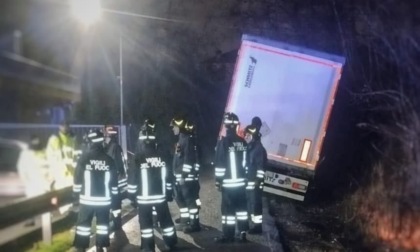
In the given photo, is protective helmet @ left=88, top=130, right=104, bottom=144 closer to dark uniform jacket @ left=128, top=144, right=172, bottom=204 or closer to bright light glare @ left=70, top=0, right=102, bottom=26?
dark uniform jacket @ left=128, top=144, right=172, bottom=204

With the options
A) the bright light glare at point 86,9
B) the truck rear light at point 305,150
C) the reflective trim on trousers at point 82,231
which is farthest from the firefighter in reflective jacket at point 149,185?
the bright light glare at point 86,9

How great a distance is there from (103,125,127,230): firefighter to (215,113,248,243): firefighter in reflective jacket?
1.62 metres

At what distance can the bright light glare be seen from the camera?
1312 centimetres

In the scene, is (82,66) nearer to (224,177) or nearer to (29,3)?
(29,3)

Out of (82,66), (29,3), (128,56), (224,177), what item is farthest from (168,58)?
(224,177)

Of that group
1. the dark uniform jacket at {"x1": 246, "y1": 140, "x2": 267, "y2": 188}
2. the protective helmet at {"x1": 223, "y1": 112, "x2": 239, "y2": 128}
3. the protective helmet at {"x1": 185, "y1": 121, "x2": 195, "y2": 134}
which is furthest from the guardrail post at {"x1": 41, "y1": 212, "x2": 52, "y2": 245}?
the dark uniform jacket at {"x1": 246, "y1": 140, "x2": 267, "y2": 188}

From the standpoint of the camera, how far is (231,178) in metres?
9.58

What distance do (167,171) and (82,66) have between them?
9.73 meters

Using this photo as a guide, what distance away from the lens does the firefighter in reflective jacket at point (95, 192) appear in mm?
8562

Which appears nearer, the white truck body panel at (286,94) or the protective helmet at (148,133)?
the protective helmet at (148,133)

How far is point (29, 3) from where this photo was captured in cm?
1096

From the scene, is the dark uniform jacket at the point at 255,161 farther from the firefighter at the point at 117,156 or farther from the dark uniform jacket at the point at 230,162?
the firefighter at the point at 117,156

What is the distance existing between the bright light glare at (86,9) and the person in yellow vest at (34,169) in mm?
3653

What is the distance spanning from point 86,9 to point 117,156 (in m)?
4.64
